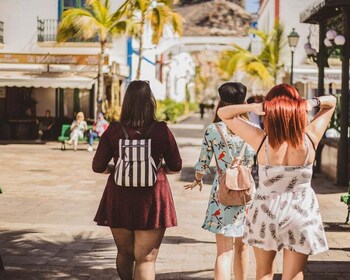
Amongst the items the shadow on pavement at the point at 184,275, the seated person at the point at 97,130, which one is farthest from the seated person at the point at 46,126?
the shadow on pavement at the point at 184,275

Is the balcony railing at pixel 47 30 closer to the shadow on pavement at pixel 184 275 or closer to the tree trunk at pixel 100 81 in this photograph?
the tree trunk at pixel 100 81

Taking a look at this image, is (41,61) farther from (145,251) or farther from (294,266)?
(294,266)

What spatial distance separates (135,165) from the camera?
14.5 feet

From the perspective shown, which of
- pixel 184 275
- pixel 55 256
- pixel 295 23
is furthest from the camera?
pixel 295 23

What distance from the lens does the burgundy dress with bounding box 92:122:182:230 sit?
4.46m

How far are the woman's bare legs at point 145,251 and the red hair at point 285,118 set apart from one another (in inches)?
43.4

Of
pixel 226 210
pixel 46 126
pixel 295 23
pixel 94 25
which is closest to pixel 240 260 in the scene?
pixel 226 210

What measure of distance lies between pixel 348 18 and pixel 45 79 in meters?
13.1

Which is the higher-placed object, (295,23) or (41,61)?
(295,23)

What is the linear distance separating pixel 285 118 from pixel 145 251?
1.36 metres

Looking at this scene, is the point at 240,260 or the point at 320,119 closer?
the point at 320,119

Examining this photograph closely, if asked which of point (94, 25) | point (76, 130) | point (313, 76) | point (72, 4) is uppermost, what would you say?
point (72, 4)

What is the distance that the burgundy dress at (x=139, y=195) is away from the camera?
4.46m

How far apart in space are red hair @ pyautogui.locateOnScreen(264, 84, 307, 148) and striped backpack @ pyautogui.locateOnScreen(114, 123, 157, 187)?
0.86 metres
